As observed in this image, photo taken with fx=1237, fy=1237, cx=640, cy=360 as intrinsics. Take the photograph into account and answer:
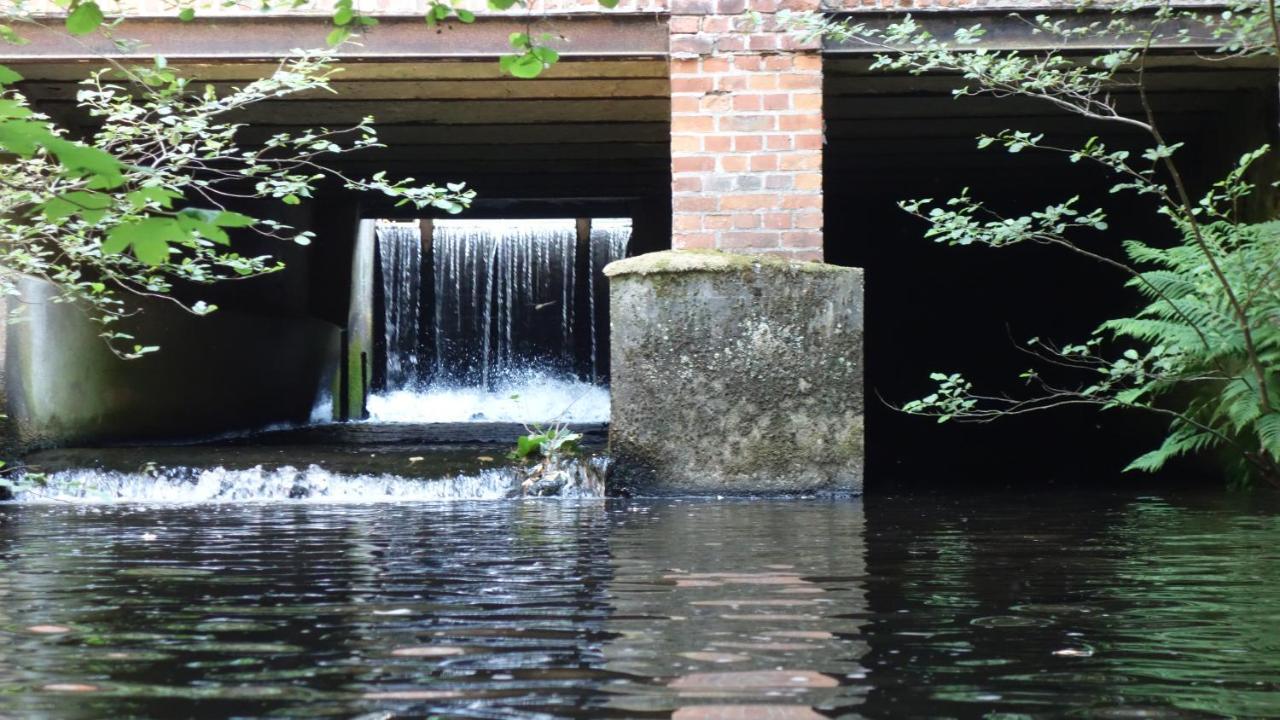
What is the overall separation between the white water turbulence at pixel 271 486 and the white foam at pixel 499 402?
9.40m

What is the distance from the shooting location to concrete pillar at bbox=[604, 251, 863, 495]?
6.33 m

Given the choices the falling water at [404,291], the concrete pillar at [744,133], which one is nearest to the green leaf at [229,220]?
the concrete pillar at [744,133]

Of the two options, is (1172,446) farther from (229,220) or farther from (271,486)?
(229,220)

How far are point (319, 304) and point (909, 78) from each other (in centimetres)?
916

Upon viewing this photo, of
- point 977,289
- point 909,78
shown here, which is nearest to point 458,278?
point 977,289

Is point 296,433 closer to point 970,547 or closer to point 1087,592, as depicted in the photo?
point 970,547

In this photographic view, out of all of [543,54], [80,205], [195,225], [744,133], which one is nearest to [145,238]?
[195,225]

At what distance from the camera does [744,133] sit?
6.58 meters

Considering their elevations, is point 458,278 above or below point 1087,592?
above

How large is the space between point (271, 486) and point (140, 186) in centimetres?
511

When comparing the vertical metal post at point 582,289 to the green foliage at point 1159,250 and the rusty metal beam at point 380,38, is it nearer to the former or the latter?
the green foliage at point 1159,250

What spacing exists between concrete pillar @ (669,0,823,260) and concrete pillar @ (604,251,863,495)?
27 centimetres

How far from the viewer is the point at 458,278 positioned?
59.0 ft

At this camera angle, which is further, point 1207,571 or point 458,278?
point 458,278
